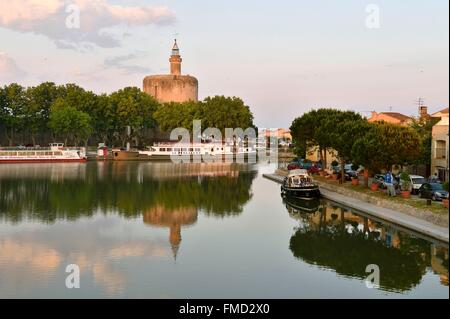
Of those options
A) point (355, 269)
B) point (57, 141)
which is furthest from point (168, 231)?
point (57, 141)

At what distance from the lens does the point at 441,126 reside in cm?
5259

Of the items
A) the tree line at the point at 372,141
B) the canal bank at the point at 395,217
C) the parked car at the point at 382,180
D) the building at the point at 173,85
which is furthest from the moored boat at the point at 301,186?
the building at the point at 173,85

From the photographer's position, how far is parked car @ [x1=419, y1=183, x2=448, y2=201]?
37278mm

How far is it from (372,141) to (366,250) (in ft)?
55.7

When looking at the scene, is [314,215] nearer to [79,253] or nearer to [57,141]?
[79,253]

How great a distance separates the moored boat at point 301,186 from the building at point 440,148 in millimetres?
12687

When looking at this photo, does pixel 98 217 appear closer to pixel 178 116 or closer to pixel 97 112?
pixel 178 116

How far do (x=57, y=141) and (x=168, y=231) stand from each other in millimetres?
105898

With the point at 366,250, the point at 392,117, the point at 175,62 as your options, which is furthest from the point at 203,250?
the point at 175,62

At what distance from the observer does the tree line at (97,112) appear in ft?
386

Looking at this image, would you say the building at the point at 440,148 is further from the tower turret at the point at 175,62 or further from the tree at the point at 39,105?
the tower turret at the point at 175,62

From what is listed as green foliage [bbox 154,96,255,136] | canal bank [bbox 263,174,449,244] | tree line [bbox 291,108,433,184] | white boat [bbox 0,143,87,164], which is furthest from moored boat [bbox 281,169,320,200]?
green foliage [bbox 154,96,255,136]

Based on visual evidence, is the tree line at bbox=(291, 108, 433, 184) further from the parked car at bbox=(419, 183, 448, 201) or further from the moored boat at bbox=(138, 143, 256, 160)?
the moored boat at bbox=(138, 143, 256, 160)

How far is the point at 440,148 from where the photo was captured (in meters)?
52.5
